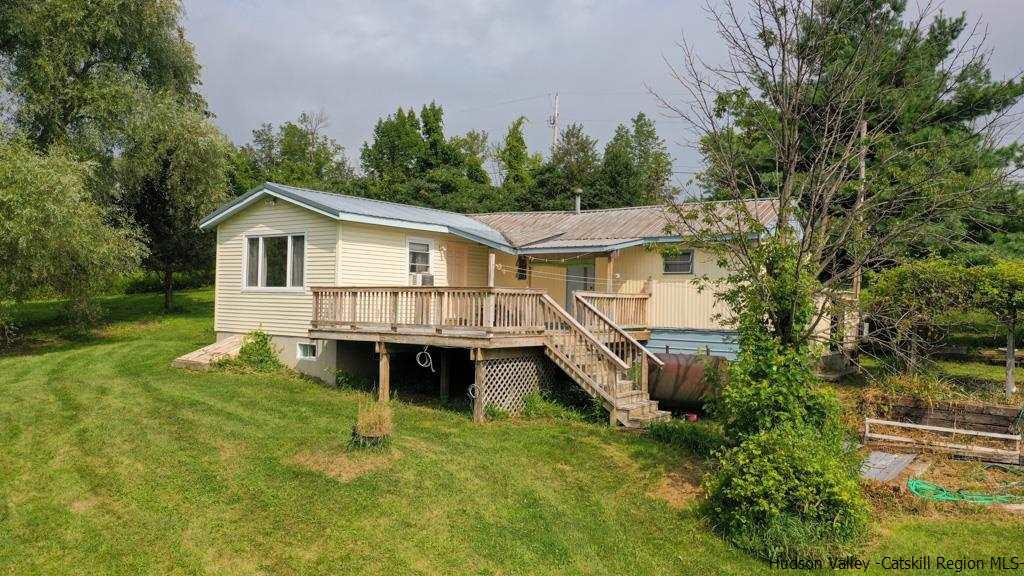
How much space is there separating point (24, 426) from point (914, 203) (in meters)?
12.3

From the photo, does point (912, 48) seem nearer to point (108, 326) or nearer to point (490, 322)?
point (490, 322)

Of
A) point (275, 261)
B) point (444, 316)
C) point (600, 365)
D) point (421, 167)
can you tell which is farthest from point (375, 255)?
point (421, 167)

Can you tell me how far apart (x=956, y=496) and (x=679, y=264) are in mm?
9096

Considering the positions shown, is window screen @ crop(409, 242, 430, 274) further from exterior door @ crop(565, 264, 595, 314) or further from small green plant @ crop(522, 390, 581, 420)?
small green plant @ crop(522, 390, 581, 420)

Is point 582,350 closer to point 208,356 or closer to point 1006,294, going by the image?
point 1006,294

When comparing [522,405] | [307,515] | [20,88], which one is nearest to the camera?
[307,515]

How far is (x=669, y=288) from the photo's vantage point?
16.0m

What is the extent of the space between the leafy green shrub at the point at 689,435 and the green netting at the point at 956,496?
92.1 inches

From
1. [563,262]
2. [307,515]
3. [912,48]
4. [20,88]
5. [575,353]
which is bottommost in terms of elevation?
[307,515]

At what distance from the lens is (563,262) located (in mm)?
18062

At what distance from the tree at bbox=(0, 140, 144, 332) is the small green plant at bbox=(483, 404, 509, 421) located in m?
10.8

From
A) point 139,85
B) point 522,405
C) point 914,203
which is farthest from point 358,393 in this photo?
point 139,85

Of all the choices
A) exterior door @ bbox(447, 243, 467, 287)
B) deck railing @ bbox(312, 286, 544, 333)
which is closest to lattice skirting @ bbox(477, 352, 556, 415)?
deck railing @ bbox(312, 286, 544, 333)

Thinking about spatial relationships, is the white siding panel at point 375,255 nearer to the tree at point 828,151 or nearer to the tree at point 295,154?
the tree at point 828,151
